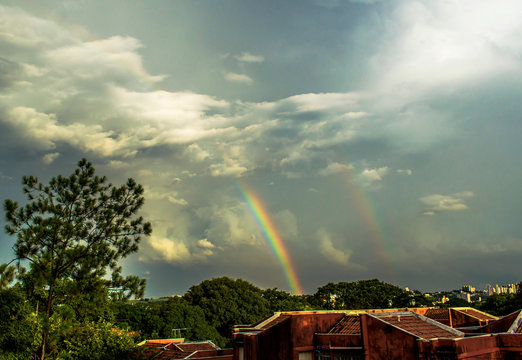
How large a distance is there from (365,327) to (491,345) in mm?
5353

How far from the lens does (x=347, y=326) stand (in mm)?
24469

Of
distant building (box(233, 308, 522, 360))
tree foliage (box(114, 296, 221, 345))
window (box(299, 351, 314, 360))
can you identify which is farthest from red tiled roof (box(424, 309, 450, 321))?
tree foliage (box(114, 296, 221, 345))

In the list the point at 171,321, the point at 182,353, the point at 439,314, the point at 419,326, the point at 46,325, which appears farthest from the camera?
the point at 171,321

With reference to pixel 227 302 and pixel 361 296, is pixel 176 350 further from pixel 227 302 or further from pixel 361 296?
pixel 361 296

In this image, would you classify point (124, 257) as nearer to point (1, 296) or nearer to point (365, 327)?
point (1, 296)

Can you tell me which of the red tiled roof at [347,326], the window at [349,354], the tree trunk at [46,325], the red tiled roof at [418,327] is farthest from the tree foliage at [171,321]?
the red tiled roof at [418,327]

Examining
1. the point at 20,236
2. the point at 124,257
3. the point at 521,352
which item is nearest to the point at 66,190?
the point at 20,236

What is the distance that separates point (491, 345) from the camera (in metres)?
18.2

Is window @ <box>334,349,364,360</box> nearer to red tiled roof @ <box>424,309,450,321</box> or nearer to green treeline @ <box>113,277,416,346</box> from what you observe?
red tiled roof @ <box>424,309,450,321</box>

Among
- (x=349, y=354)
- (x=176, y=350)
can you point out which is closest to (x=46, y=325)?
(x=349, y=354)

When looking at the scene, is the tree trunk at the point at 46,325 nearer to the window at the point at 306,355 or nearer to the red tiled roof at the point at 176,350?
the window at the point at 306,355

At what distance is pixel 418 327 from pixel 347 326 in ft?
17.8

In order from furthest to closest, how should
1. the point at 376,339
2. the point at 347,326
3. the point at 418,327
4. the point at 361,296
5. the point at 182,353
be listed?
1. the point at 361,296
2. the point at 182,353
3. the point at 347,326
4. the point at 418,327
5. the point at 376,339

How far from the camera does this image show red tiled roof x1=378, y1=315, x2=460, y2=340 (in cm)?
1907
